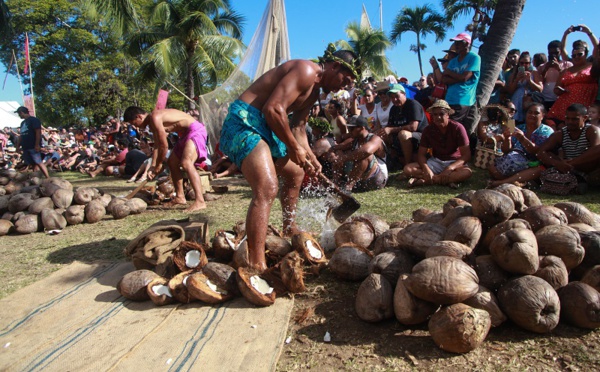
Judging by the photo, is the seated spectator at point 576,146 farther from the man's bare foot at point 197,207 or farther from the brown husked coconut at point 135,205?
the brown husked coconut at point 135,205

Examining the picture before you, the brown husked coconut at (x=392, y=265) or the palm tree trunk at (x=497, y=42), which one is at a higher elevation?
the palm tree trunk at (x=497, y=42)

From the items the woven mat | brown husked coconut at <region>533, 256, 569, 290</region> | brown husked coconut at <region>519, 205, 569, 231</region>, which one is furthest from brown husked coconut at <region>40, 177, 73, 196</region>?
brown husked coconut at <region>533, 256, 569, 290</region>

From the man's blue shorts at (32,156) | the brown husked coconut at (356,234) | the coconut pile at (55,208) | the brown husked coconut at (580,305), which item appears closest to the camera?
the brown husked coconut at (580,305)

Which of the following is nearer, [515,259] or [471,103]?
[515,259]

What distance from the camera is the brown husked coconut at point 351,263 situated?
291 cm

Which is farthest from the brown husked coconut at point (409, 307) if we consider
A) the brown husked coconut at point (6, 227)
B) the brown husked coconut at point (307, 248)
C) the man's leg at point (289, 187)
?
the brown husked coconut at point (6, 227)

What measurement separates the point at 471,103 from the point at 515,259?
5.87 m

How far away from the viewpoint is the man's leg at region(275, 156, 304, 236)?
3.84 metres

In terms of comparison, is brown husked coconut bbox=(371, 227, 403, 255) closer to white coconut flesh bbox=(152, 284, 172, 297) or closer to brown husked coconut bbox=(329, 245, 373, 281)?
brown husked coconut bbox=(329, 245, 373, 281)

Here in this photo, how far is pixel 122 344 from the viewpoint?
235 centimetres

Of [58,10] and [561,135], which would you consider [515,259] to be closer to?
[561,135]

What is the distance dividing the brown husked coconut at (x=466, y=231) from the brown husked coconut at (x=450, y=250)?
0.35ft

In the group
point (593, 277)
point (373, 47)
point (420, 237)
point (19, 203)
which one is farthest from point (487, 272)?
point (373, 47)

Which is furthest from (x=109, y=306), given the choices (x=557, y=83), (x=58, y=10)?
(x=58, y=10)
